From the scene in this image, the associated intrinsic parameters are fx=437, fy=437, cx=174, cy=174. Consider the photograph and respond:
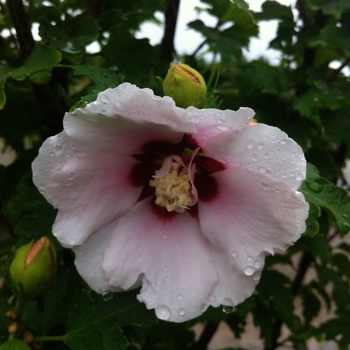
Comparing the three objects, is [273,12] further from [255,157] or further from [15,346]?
[15,346]

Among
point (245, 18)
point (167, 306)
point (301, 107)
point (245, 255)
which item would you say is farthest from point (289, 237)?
point (245, 18)

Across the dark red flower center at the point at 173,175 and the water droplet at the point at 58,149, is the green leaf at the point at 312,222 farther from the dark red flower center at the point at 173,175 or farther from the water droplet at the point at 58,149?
the water droplet at the point at 58,149

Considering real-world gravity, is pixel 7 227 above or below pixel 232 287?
below

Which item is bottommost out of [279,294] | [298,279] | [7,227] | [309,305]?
[309,305]

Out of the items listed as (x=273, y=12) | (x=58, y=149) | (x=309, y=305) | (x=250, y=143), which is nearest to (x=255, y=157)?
(x=250, y=143)

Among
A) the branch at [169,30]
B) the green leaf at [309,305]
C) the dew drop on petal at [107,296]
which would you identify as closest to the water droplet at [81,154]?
the dew drop on petal at [107,296]
